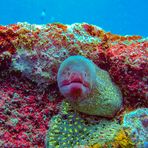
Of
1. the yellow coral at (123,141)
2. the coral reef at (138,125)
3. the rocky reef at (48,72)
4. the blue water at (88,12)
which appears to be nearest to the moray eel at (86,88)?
the rocky reef at (48,72)

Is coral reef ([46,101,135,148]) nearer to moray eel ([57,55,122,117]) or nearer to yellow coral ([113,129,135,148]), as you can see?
yellow coral ([113,129,135,148])

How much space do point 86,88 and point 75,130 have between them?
0.57m

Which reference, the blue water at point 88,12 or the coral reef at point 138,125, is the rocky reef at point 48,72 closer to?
the coral reef at point 138,125

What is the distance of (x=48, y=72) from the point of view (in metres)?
3.69

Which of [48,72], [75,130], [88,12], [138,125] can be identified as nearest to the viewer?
[138,125]

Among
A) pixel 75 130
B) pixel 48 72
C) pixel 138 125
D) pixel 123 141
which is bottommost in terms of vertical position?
pixel 123 141

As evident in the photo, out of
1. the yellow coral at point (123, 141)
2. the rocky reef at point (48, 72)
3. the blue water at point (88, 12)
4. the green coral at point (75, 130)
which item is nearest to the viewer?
the yellow coral at point (123, 141)

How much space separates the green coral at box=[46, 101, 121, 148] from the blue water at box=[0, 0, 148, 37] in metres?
67.0

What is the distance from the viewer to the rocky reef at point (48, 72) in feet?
10.8

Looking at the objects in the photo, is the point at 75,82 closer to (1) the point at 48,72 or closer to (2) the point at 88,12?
(1) the point at 48,72

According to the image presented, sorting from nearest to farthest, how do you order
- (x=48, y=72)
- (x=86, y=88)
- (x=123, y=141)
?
(x=123, y=141) → (x=86, y=88) → (x=48, y=72)

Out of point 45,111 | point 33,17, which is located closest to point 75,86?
point 45,111

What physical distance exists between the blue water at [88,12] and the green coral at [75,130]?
220 feet

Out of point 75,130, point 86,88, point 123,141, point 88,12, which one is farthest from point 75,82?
point 88,12
